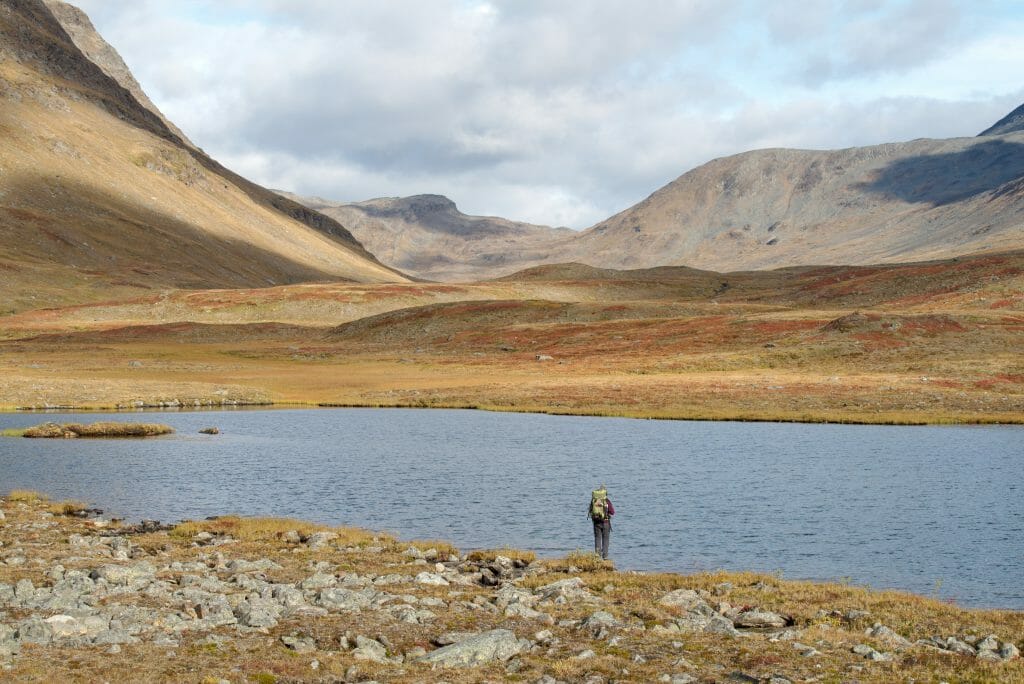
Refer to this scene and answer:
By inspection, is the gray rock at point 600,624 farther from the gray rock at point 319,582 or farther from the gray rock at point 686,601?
the gray rock at point 319,582

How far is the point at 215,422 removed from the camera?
82.2 meters

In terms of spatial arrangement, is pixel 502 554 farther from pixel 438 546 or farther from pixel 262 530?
pixel 262 530

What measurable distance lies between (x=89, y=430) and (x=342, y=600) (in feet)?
175

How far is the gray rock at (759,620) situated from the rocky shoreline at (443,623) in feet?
0.16

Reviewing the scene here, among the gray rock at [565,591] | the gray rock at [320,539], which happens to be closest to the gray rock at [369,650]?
the gray rock at [565,591]

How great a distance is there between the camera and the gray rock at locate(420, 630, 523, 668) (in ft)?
63.3

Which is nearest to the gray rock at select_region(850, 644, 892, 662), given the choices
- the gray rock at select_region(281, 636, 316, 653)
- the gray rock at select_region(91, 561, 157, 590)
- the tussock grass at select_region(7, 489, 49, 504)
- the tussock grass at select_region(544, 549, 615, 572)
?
the tussock grass at select_region(544, 549, 615, 572)

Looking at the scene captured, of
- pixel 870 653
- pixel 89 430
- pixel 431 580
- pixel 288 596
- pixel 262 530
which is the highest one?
pixel 89 430

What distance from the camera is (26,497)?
4269cm

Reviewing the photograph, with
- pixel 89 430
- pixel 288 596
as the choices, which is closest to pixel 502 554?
pixel 288 596

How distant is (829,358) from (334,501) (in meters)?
82.9

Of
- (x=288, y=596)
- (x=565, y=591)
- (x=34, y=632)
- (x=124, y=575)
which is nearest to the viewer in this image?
(x=34, y=632)

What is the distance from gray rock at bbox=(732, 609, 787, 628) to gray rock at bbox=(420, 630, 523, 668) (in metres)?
6.11

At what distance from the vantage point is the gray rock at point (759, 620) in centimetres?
2280
